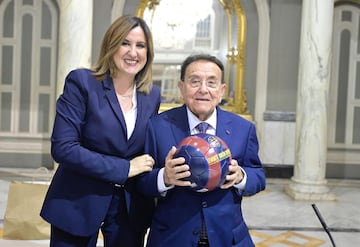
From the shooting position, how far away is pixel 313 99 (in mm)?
6160

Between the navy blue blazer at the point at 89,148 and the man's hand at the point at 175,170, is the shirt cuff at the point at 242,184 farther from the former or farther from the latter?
the navy blue blazer at the point at 89,148

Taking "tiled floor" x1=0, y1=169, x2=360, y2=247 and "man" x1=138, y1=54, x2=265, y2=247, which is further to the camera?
"tiled floor" x1=0, y1=169, x2=360, y2=247

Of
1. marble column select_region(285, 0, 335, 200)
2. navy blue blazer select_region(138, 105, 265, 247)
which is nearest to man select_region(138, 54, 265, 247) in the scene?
navy blue blazer select_region(138, 105, 265, 247)

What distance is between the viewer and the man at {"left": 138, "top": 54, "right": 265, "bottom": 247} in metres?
1.97

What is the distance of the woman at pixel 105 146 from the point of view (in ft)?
6.74

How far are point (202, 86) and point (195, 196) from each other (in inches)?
17.8

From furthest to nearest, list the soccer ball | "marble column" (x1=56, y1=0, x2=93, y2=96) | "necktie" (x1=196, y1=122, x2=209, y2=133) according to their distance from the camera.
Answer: "marble column" (x1=56, y1=0, x2=93, y2=96)
"necktie" (x1=196, y1=122, x2=209, y2=133)
the soccer ball

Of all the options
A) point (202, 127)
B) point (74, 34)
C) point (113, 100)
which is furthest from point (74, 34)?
point (202, 127)

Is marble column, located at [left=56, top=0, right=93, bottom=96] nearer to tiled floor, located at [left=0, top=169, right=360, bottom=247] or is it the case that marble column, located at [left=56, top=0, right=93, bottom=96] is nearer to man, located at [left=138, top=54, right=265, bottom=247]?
tiled floor, located at [left=0, top=169, right=360, bottom=247]

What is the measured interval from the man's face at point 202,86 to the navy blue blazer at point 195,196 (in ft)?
0.33

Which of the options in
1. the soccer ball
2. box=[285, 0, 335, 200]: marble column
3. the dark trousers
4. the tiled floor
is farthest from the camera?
box=[285, 0, 335, 200]: marble column

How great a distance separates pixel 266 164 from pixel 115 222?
5.54 meters

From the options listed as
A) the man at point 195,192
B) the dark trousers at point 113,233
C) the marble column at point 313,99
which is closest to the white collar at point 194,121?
the man at point 195,192

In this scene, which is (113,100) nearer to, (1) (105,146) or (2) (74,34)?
(1) (105,146)
